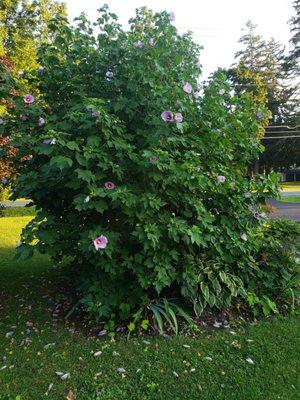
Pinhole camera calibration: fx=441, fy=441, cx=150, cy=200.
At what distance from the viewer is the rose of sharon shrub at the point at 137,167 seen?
3348 mm

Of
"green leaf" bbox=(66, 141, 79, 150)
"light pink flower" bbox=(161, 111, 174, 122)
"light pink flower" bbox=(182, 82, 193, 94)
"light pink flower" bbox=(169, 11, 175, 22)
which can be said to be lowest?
"green leaf" bbox=(66, 141, 79, 150)

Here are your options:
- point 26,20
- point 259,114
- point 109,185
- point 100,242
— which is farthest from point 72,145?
point 26,20

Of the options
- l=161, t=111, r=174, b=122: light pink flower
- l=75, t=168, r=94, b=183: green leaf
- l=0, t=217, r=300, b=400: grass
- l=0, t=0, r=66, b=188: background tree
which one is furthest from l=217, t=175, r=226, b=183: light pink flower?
l=0, t=0, r=66, b=188: background tree

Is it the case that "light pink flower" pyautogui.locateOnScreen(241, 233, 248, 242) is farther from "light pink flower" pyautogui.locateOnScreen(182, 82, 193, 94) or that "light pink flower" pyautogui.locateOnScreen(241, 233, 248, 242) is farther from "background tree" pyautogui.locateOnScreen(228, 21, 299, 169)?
"background tree" pyautogui.locateOnScreen(228, 21, 299, 169)

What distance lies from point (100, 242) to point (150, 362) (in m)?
0.95

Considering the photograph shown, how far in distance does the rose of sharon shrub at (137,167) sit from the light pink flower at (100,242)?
27 millimetres

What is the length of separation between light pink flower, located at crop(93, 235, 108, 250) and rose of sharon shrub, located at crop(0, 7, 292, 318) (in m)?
0.03

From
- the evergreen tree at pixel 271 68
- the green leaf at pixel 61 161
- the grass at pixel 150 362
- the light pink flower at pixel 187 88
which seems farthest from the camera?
the evergreen tree at pixel 271 68

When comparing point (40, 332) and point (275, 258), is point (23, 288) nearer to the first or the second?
point (40, 332)

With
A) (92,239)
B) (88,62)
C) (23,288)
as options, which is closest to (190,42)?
(88,62)

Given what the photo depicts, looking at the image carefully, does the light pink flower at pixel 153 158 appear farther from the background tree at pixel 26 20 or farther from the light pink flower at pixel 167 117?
the background tree at pixel 26 20

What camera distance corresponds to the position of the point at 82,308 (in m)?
4.08

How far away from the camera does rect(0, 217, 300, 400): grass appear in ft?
9.55

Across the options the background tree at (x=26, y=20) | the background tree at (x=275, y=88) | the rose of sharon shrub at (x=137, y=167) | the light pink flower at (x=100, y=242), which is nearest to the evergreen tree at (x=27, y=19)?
the background tree at (x=26, y=20)
